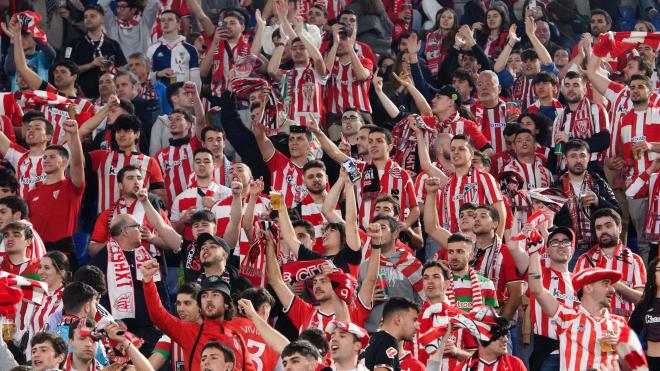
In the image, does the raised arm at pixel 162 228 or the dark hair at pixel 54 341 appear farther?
the raised arm at pixel 162 228

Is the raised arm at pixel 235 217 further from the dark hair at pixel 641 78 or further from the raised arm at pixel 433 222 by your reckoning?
the dark hair at pixel 641 78

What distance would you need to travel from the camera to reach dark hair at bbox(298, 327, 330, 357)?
1284cm

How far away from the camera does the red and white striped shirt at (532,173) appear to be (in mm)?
17375

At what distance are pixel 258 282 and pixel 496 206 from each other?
237 centimetres

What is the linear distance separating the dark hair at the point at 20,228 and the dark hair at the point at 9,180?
132 centimetres

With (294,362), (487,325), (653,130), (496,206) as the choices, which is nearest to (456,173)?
(496,206)

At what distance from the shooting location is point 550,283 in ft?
49.2

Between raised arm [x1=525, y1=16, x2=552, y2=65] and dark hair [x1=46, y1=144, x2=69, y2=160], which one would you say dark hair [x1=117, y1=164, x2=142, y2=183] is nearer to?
dark hair [x1=46, y1=144, x2=69, y2=160]

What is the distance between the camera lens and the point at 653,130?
1784cm

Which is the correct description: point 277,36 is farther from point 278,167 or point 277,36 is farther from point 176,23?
point 278,167

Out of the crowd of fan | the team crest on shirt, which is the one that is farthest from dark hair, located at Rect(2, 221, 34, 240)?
the team crest on shirt

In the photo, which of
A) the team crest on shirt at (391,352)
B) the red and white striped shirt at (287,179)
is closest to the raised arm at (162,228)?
the red and white striped shirt at (287,179)

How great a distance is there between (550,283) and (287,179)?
2.96m

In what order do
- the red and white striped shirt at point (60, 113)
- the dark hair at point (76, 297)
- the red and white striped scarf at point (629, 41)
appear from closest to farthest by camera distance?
the dark hair at point (76, 297), the red and white striped shirt at point (60, 113), the red and white striped scarf at point (629, 41)
